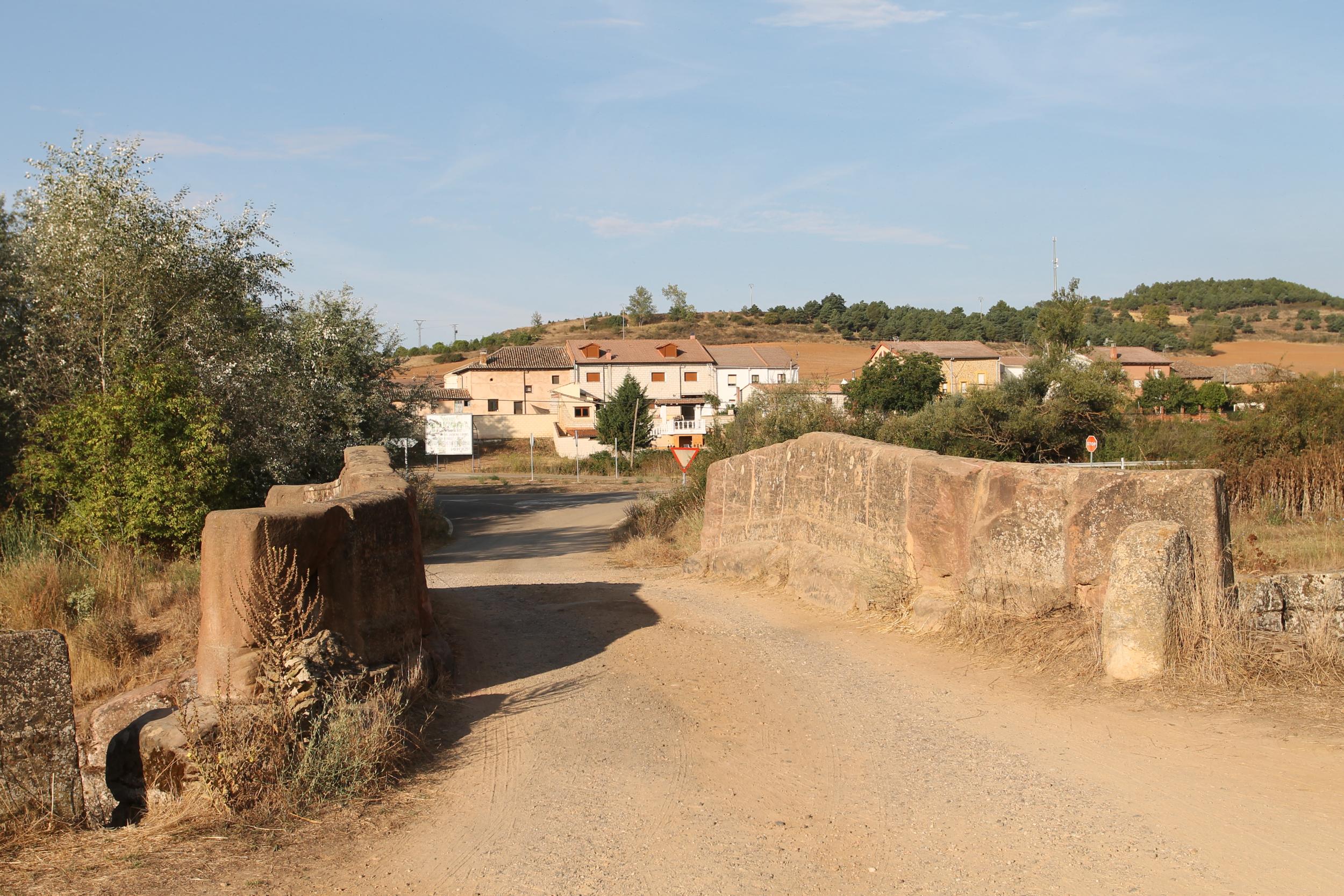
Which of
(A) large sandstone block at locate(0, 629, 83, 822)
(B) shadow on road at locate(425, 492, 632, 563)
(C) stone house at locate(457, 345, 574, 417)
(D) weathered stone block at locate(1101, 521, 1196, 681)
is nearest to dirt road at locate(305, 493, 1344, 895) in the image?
(D) weathered stone block at locate(1101, 521, 1196, 681)

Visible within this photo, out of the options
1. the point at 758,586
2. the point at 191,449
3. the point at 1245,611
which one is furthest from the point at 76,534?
the point at 1245,611

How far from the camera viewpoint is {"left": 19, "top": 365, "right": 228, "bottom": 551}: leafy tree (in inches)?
473

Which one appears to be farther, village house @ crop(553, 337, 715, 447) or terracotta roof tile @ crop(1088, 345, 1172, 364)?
terracotta roof tile @ crop(1088, 345, 1172, 364)

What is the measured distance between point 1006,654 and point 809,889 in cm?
370

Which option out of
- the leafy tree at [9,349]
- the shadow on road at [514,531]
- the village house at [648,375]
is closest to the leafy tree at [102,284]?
the leafy tree at [9,349]

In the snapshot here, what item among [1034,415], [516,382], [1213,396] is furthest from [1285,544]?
[516,382]

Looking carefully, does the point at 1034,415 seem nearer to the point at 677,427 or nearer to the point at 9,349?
the point at 9,349

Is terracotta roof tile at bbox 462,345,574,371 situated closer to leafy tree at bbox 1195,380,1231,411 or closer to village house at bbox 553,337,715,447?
village house at bbox 553,337,715,447

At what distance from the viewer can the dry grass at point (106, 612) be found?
8.55 meters

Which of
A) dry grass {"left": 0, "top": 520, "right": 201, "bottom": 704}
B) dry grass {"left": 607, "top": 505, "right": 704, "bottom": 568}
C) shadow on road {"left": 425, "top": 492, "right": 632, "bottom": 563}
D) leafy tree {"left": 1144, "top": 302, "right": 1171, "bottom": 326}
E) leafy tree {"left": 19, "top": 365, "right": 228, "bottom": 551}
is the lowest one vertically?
shadow on road {"left": 425, "top": 492, "right": 632, "bottom": 563}

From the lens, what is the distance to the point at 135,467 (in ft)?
39.6

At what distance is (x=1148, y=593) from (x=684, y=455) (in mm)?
14586

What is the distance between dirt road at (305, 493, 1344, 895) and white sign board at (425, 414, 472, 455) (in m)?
33.9

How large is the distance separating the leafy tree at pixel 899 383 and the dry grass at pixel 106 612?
39283 mm
